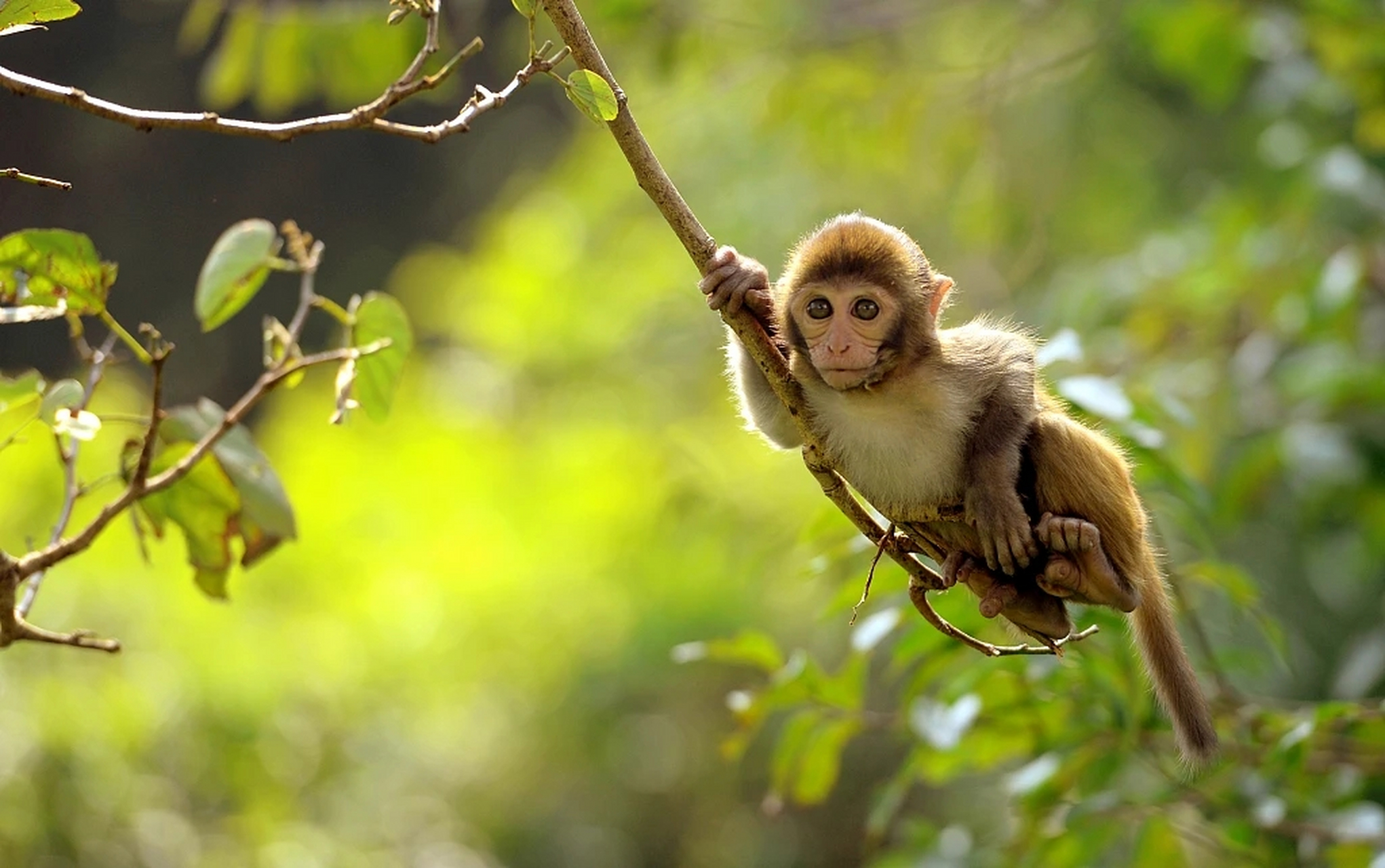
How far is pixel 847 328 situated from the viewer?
93.9 inches

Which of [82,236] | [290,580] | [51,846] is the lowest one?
[51,846]

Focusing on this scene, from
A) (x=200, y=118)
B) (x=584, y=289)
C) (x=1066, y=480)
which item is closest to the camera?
(x=200, y=118)

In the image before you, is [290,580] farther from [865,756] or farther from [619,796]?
[865,756]

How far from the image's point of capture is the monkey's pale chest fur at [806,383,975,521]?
8.13 feet

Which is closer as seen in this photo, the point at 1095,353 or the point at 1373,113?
the point at 1095,353

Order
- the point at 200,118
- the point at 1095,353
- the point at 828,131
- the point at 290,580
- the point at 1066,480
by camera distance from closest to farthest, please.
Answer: the point at 200,118
the point at 1066,480
the point at 1095,353
the point at 828,131
the point at 290,580

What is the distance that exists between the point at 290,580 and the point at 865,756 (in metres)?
3.78

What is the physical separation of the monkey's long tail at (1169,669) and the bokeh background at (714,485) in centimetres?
25

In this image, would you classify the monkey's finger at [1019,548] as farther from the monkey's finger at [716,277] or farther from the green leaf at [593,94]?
the green leaf at [593,94]

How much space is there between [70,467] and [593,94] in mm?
1162

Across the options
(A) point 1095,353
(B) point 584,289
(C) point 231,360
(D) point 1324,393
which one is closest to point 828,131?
(A) point 1095,353

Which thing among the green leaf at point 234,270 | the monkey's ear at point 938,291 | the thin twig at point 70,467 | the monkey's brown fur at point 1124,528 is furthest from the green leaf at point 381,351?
the monkey's brown fur at point 1124,528

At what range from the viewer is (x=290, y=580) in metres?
9.22

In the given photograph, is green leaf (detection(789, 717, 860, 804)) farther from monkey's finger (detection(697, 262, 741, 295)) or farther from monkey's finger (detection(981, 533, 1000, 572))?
monkey's finger (detection(697, 262, 741, 295))
